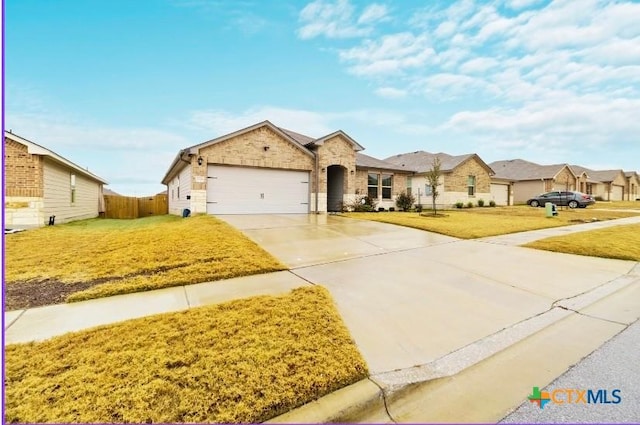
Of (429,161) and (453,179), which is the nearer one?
(453,179)

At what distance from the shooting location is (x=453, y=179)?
85.9ft

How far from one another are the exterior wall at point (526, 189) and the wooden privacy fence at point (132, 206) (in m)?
39.8

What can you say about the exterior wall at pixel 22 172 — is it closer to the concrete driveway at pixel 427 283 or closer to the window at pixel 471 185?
the concrete driveway at pixel 427 283

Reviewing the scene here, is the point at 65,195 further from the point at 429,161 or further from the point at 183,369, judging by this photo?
the point at 429,161

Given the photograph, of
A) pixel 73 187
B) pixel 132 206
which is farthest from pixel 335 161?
pixel 132 206

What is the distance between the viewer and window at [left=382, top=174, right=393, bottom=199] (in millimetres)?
21922

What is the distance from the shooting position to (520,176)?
35656 millimetres

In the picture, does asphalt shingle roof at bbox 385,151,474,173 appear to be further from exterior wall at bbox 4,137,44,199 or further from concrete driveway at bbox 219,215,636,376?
exterior wall at bbox 4,137,44,199

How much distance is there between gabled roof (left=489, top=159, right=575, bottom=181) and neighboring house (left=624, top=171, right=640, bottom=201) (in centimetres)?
2290

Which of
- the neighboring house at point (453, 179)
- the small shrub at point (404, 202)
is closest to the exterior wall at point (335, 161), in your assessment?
the small shrub at point (404, 202)

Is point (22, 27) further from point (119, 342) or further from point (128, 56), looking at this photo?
point (128, 56)

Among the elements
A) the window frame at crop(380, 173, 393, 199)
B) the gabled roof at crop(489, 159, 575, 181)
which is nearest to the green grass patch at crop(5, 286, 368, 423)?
the window frame at crop(380, 173, 393, 199)

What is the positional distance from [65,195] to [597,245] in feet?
76.1

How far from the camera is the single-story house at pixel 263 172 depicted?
14.1 meters
